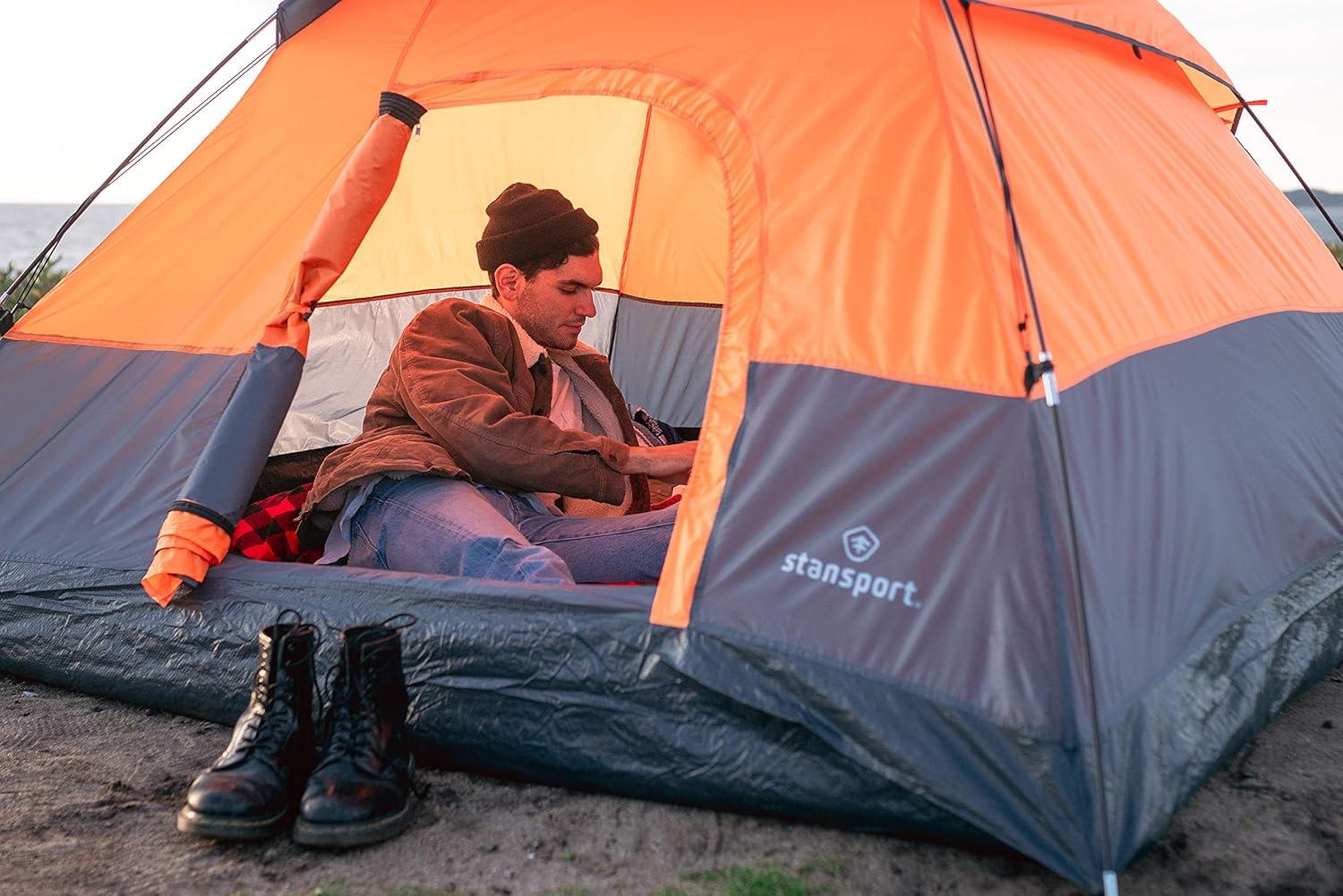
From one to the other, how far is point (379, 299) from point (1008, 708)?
2.77 metres

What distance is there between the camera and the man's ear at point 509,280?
280 centimetres

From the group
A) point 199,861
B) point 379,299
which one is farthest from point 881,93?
point 379,299

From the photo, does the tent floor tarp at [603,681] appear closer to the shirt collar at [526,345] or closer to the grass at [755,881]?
the grass at [755,881]

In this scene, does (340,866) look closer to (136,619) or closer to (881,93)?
(136,619)

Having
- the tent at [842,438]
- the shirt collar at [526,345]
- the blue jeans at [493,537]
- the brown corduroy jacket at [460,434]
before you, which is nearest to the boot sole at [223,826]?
the tent at [842,438]

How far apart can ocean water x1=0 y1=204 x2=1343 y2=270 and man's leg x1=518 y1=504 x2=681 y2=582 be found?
2870cm

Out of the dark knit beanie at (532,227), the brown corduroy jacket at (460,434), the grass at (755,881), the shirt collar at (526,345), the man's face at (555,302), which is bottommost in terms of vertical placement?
the grass at (755,881)

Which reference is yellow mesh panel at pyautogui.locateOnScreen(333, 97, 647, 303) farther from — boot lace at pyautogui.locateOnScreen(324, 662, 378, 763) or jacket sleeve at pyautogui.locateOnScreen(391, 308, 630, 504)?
boot lace at pyautogui.locateOnScreen(324, 662, 378, 763)

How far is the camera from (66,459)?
2693mm

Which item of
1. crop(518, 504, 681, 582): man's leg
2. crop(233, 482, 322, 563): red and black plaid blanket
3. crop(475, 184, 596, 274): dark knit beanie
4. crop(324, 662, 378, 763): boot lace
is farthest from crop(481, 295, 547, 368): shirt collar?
crop(324, 662, 378, 763): boot lace

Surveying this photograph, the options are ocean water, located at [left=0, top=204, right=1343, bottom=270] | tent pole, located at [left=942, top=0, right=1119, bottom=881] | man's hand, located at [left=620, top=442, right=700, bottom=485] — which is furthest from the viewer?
ocean water, located at [left=0, top=204, right=1343, bottom=270]

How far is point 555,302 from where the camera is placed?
2816 mm

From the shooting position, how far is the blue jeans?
2324 millimetres

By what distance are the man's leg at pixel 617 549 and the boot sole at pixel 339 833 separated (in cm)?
76
